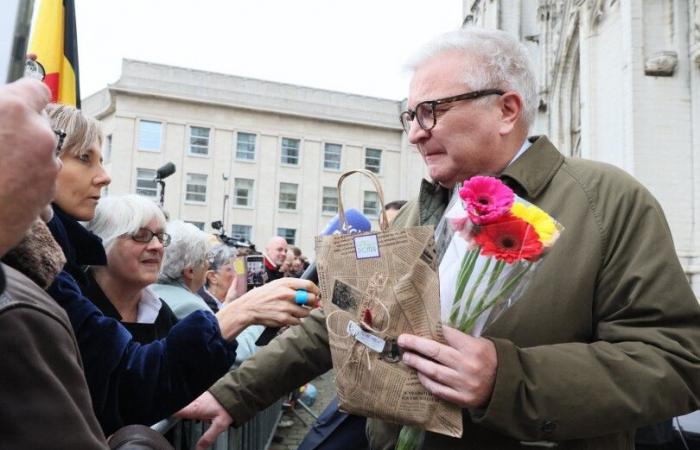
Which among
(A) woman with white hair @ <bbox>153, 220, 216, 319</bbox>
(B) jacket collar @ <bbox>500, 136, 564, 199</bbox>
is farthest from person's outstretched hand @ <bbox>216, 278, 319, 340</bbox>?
(A) woman with white hair @ <bbox>153, 220, 216, 319</bbox>

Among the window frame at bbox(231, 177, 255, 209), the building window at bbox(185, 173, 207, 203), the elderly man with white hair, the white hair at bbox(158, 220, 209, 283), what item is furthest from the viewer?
the window frame at bbox(231, 177, 255, 209)

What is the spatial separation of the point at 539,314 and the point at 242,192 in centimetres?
3464

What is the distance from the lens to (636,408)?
1.51 m

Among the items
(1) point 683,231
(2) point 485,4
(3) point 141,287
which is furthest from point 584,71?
(3) point 141,287

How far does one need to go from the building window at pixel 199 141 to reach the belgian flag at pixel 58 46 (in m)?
31.6

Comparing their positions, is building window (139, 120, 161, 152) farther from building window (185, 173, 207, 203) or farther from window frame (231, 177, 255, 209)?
window frame (231, 177, 255, 209)

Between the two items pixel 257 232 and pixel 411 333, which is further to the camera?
pixel 257 232

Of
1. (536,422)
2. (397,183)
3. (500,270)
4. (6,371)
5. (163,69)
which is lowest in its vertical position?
(536,422)

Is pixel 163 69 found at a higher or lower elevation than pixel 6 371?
higher

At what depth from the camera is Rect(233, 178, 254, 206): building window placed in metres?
35.3

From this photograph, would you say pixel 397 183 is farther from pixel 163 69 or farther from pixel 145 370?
pixel 145 370

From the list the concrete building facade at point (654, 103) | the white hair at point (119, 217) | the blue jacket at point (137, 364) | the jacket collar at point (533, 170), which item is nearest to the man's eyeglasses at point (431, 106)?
the jacket collar at point (533, 170)

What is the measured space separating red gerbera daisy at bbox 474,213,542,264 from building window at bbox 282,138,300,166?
116 feet

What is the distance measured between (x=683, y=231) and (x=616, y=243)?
13.0 m
